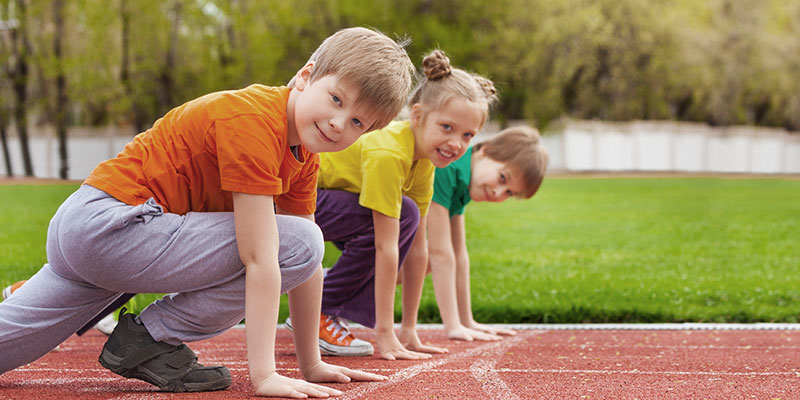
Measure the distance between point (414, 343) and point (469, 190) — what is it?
3.48ft

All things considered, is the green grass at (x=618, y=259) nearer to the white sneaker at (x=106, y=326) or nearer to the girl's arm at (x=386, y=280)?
the white sneaker at (x=106, y=326)

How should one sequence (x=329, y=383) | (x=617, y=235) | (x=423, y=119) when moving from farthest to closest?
(x=617, y=235) → (x=423, y=119) → (x=329, y=383)

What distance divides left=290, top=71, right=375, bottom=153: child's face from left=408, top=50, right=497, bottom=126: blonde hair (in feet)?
4.32

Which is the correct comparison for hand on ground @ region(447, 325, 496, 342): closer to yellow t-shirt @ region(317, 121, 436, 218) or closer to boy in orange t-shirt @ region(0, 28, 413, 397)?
yellow t-shirt @ region(317, 121, 436, 218)

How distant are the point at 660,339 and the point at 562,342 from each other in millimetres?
553

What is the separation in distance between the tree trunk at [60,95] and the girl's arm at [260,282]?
28314mm

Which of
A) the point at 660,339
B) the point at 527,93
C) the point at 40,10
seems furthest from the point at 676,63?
the point at 660,339

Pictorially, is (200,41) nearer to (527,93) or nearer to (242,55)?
(242,55)

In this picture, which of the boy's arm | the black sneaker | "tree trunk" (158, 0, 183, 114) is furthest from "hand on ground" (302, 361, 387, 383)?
"tree trunk" (158, 0, 183, 114)

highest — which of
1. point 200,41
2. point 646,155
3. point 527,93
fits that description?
point 200,41

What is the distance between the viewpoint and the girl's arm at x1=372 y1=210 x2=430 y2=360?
12.3ft

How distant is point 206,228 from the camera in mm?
2746

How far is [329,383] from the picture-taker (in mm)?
3064

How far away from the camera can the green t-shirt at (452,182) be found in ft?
15.0
